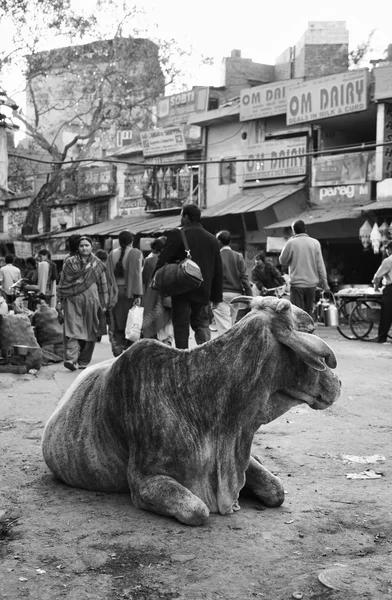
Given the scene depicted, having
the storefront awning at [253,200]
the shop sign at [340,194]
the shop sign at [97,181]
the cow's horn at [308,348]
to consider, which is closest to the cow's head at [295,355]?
the cow's horn at [308,348]

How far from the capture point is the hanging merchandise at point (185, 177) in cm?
2869

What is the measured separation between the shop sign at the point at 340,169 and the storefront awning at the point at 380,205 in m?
1.69

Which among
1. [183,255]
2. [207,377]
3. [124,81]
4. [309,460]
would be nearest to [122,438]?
[207,377]

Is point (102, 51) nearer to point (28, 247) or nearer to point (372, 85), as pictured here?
point (28, 247)

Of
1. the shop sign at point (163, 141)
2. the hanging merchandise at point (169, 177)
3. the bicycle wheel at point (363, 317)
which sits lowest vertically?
the bicycle wheel at point (363, 317)

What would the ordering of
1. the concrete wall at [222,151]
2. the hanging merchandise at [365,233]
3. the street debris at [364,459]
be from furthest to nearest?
the concrete wall at [222,151] → the hanging merchandise at [365,233] → the street debris at [364,459]

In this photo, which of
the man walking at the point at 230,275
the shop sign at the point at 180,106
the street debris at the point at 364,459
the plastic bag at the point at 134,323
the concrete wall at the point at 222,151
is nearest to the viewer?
the street debris at the point at 364,459

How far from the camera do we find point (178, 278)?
22.2 feet

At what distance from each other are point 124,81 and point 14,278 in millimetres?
16444

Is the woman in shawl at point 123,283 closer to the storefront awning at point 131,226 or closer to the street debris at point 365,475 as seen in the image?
the street debris at point 365,475

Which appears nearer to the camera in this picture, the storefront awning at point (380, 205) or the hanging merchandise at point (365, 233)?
the storefront awning at point (380, 205)

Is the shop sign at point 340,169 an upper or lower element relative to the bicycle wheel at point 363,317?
upper

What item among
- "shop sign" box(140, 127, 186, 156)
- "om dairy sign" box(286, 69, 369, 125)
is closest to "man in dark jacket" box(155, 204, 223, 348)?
"om dairy sign" box(286, 69, 369, 125)

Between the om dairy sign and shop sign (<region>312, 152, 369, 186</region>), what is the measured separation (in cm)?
122
